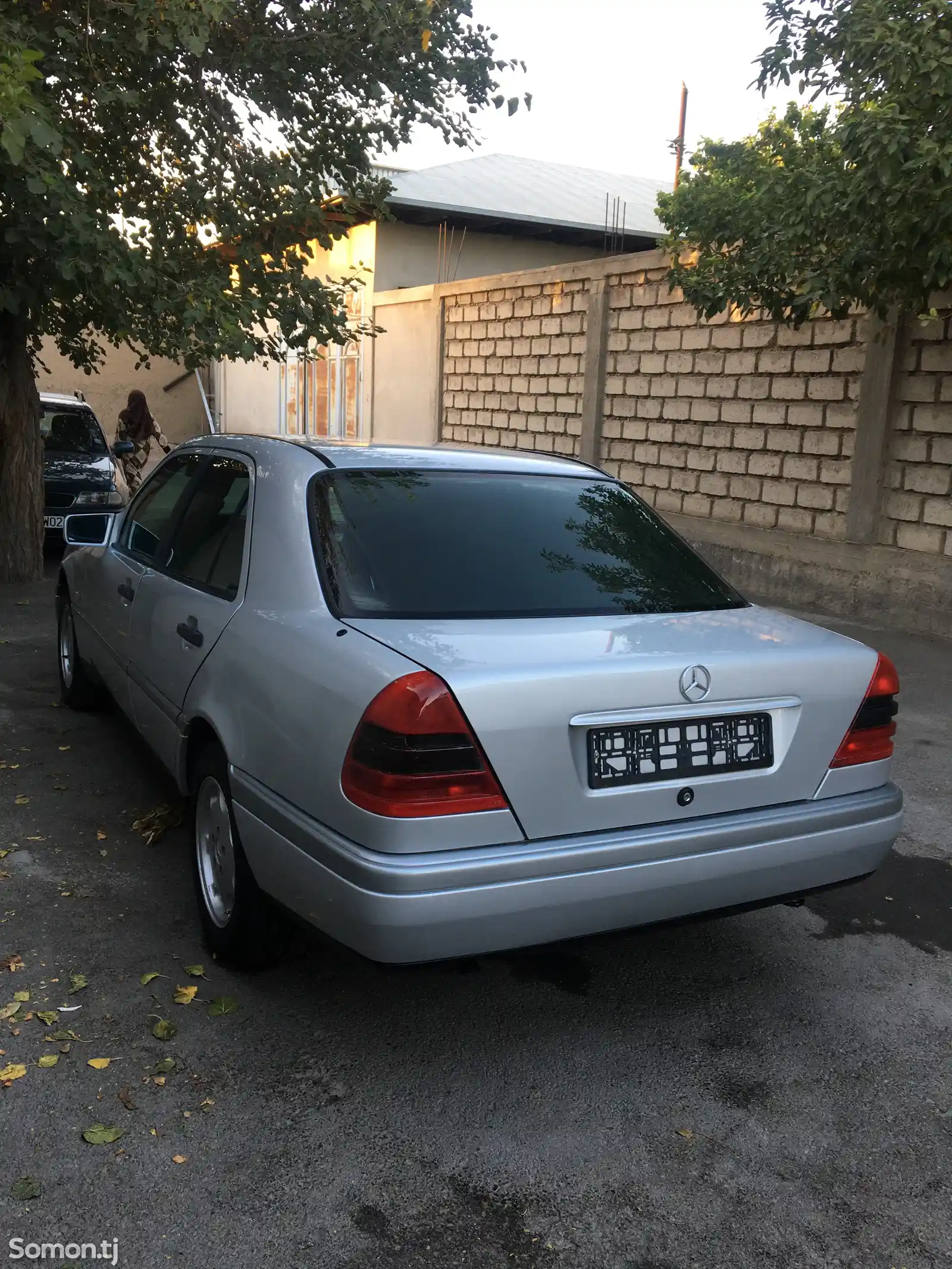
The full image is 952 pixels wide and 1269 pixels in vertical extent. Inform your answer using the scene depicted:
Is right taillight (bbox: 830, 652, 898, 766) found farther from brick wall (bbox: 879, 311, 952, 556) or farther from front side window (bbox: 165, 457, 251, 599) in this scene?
brick wall (bbox: 879, 311, 952, 556)

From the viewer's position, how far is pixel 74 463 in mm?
11781

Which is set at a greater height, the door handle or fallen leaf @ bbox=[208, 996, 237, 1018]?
the door handle

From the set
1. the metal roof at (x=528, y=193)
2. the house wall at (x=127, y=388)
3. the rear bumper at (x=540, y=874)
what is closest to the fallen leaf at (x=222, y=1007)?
the rear bumper at (x=540, y=874)

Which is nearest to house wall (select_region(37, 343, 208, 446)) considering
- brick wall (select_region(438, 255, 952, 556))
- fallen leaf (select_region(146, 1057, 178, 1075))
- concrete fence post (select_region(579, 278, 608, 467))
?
brick wall (select_region(438, 255, 952, 556))

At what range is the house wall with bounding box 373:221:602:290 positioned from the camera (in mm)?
19406

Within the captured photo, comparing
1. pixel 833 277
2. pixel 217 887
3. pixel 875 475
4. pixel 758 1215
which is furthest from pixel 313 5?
pixel 758 1215

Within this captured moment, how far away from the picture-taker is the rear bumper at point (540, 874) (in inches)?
98.7

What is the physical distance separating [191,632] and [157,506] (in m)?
1.14

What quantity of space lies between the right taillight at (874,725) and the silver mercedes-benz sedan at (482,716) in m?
0.01

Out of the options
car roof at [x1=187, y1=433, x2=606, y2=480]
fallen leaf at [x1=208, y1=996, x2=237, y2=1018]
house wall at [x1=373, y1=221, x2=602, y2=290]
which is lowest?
fallen leaf at [x1=208, y1=996, x2=237, y2=1018]

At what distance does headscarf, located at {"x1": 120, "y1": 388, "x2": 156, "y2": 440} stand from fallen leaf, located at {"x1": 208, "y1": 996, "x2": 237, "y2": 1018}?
12.0 m

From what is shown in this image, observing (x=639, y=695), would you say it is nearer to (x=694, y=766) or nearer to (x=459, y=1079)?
(x=694, y=766)

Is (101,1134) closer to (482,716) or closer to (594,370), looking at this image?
(482,716)

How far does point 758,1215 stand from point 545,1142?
19.6 inches
